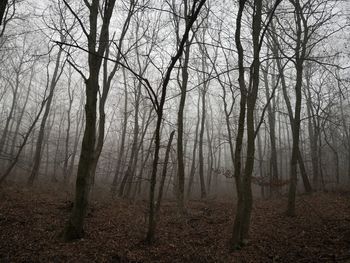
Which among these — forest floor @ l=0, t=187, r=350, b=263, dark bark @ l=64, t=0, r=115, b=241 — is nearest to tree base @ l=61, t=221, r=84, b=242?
→ dark bark @ l=64, t=0, r=115, b=241

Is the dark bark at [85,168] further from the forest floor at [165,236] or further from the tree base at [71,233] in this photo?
the forest floor at [165,236]

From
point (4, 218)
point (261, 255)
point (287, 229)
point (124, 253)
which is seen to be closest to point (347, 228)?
point (287, 229)

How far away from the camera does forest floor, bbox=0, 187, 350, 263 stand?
4738mm

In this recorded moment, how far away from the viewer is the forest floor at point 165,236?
4.74 metres

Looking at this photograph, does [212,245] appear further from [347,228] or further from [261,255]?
[347,228]

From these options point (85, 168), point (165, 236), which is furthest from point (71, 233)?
point (165, 236)

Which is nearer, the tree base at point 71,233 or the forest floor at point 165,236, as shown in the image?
the forest floor at point 165,236

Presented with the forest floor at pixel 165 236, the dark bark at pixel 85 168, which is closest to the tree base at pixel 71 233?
the dark bark at pixel 85 168

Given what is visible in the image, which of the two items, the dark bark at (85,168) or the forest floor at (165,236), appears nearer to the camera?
the forest floor at (165,236)

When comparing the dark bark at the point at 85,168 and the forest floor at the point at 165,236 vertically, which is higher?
the dark bark at the point at 85,168

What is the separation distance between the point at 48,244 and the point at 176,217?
174 inches

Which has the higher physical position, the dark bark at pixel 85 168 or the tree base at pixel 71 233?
the dark bark at pixel 85 168

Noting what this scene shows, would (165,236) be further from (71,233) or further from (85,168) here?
(85,168)

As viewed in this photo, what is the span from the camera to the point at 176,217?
8383 mm
